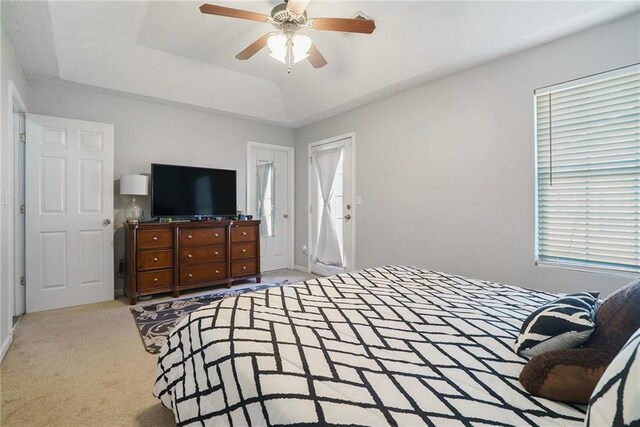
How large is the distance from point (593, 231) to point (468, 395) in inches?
87.9

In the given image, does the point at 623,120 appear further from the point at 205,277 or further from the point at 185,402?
the point at 205,277

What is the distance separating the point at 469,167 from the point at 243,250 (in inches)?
118

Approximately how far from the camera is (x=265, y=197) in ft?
16.2

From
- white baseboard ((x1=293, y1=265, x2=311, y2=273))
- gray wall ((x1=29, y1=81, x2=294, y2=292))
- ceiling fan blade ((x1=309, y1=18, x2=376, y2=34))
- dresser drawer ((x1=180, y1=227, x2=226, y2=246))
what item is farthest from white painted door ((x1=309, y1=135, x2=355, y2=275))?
ceiling fan blade ((x1=309, y1=18, x2=376, y2=34))

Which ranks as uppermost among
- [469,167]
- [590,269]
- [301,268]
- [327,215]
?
[469,167]

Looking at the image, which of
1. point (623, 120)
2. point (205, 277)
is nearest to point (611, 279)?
point (623, 120)

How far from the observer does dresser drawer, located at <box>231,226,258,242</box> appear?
161 inches

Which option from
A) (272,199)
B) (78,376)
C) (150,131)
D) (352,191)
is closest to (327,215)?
(352,191)

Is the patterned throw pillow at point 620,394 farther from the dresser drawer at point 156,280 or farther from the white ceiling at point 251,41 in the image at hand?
the dresser drawer at point 156,280

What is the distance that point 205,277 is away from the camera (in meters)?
3.83

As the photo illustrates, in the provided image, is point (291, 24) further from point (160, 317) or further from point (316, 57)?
point (160, 317)

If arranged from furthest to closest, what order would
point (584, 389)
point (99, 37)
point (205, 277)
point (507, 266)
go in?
point (205, 277), point (99, 37), point (507, 266), point (584, 389)

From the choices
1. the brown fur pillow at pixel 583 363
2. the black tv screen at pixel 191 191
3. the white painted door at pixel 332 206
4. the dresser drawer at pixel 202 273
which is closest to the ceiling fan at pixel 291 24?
the white painted door at pixel 332 206

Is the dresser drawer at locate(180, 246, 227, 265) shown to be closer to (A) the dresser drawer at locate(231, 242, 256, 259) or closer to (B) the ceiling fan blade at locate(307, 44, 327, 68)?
(A) the dresser drawer at locate(231, 242, 256, 259)
